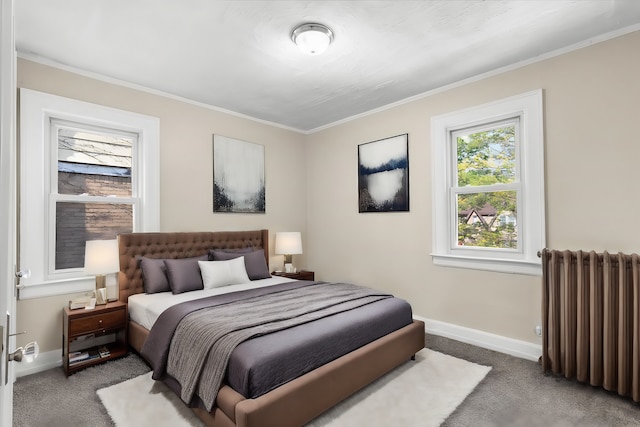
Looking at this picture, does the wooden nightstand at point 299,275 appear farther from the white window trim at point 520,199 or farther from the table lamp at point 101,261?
the table lamp at point 101,261

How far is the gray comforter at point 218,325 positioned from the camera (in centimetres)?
196

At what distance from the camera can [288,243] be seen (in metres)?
4.40

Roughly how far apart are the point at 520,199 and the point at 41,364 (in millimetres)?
4497

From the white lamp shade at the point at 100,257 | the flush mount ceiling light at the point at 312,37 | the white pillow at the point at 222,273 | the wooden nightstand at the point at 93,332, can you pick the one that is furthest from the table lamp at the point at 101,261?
the flush mount ceiling light at the point at 312,37

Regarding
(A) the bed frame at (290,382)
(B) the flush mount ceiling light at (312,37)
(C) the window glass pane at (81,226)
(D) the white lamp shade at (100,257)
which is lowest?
(A) the bed frame at (290,382)

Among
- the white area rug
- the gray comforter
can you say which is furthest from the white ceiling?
the white area rug

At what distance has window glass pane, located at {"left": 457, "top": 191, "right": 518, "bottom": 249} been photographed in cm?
316

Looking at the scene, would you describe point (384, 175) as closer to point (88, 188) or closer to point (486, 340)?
point (486, 340)

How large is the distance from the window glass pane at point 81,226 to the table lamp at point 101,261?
0.29 metres

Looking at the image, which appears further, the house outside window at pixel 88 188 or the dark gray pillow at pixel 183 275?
the dark gray pillow at pixel 183 275

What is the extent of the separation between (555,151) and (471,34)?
124 centimetres

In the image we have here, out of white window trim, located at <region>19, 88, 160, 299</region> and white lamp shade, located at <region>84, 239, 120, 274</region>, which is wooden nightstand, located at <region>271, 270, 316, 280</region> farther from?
white window trim, located at <region>19, 88, 160, 299</region>

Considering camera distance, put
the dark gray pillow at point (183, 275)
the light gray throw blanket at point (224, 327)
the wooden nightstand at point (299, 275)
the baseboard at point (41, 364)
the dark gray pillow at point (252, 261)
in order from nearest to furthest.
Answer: the light gray throw blanket at point (224, 327) < the baseboard at point (41, 364) < the dark gray pillow at point (183, 275) < the dark gray pillow at point (252, 261) < the wooden nightstand at point (299, 275)

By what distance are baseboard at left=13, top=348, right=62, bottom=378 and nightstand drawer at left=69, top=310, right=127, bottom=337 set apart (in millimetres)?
436
